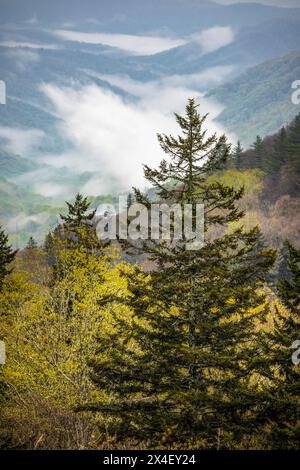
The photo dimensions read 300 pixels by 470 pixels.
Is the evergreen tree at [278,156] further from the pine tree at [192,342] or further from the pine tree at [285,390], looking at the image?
the pine tree at [192,342]

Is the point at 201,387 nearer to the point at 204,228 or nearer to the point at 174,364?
the point at 174,364

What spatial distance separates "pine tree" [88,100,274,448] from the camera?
12.7 m

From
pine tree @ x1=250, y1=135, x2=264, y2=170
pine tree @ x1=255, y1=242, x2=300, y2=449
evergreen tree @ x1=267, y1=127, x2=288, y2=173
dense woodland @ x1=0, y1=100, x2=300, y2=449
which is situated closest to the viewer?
pine tree @ x1=255, y1=242, x2=300, y2=449

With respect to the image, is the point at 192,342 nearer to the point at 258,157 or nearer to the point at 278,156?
Answer: the point at 278,156

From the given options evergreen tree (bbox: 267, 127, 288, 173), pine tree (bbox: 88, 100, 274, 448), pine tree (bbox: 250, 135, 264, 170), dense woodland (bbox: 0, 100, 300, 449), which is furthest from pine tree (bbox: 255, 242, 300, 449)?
pine tree (bbox: 250, 135, 264, 170)

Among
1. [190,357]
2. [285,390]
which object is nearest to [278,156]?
[285,390]

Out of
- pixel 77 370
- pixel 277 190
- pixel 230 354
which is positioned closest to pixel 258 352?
pixel 230 354

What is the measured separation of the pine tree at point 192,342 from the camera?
1270 cm

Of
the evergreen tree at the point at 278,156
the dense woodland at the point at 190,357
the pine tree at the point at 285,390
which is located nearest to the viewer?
the pine tree at the point at 285,390

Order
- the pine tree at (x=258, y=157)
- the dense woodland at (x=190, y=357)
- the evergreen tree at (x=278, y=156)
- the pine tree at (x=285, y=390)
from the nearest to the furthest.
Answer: the pine tree at (x=285, y=390) → the dense woodland at (x=190, y=357) → the evergreen tree at (x=278, y=156) → the pine tree at (x=258, y=157)

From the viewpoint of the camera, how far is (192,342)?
1371cm

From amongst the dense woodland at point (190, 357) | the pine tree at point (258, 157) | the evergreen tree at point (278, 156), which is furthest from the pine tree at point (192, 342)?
the pine tree at point (258, 157)

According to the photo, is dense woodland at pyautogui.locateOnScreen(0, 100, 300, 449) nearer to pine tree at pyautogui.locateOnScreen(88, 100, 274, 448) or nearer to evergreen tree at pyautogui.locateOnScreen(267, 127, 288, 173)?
pine tree at pyautogui.locateOnScreen(88, 100, 274, 448)

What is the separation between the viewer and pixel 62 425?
16.8m
